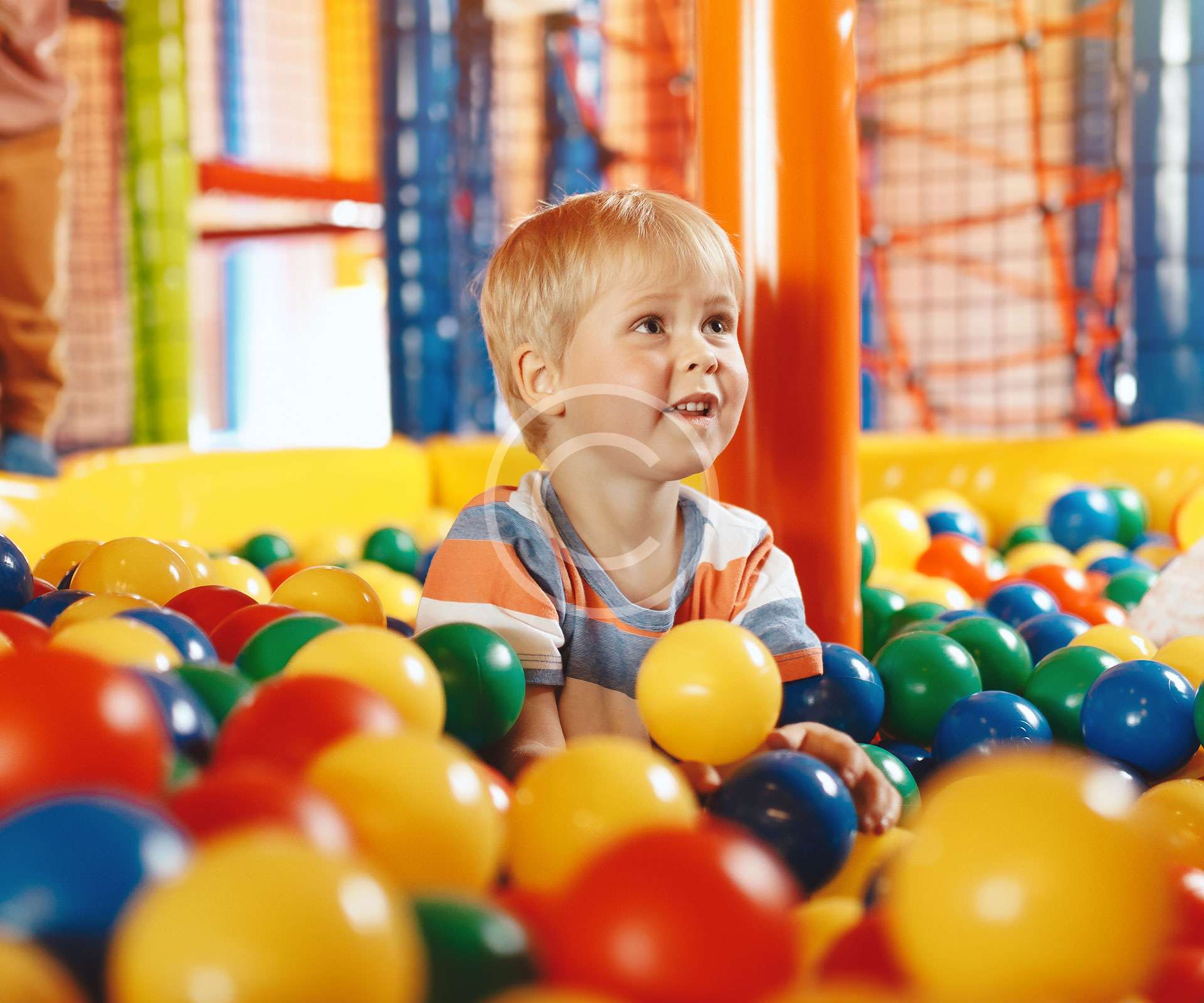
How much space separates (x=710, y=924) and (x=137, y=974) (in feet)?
0.56

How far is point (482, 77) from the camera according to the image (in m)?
2.78

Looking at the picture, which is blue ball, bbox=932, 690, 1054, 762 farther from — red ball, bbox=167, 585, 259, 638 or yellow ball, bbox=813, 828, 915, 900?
red ball, bbox=167, 585, 259, 638

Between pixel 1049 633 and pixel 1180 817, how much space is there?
1.49 feet

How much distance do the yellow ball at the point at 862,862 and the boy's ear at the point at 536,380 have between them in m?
0.44

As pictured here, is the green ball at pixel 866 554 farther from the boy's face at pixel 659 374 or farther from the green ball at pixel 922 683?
the boy's face at pixel 659 374

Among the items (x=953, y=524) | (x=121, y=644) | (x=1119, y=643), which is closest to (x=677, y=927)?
(x=121, y=644)

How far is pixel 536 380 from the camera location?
42.2 inches

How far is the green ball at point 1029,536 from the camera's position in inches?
76.4

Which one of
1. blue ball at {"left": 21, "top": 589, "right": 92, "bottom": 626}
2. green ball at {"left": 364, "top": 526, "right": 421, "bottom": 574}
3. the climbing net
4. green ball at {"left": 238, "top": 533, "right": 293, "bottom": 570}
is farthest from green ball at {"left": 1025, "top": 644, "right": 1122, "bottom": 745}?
the climbing net

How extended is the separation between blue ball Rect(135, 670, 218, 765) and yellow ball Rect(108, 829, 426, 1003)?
0.20 metres

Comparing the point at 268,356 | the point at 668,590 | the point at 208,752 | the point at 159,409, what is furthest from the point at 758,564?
the point at 268,356

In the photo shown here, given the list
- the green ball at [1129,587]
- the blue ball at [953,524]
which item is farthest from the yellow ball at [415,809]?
the blue ball at [953,524]

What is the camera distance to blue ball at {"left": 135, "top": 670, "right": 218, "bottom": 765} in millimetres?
588

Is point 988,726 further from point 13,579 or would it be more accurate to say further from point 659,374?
point 13,579
